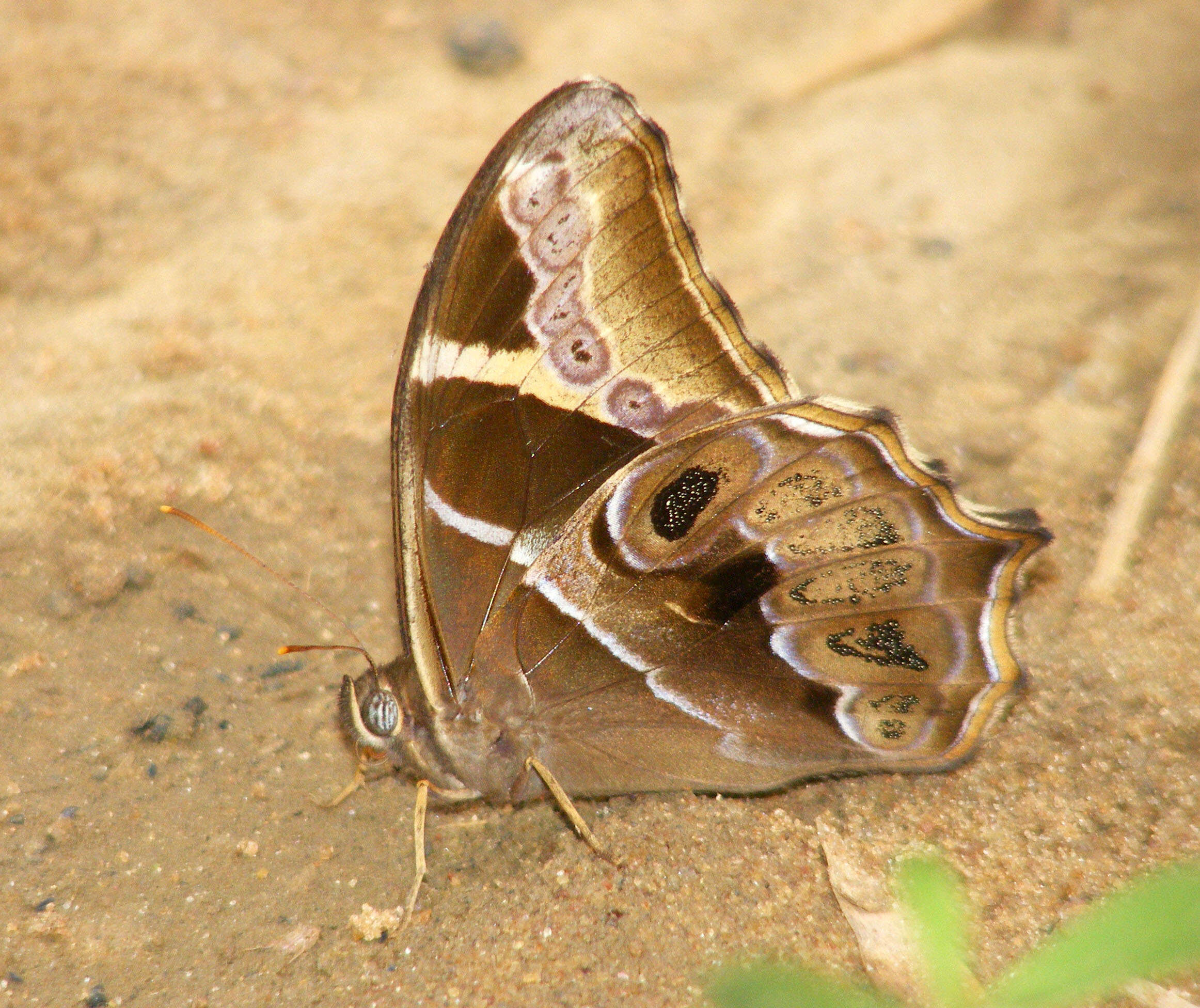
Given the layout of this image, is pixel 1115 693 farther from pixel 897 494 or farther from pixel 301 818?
pixel 301 818

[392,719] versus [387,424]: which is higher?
[387,424]

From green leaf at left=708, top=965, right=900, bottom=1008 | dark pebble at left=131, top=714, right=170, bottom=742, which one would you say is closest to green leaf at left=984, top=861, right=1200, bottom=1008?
green leaf at left=708, top=965, right=900, bottom=1008

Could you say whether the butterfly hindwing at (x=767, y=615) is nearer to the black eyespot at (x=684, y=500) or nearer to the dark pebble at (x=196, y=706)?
the black eyespot at (x=684, y=500)

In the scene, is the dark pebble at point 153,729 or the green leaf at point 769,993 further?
the dark pebble at point 153,729

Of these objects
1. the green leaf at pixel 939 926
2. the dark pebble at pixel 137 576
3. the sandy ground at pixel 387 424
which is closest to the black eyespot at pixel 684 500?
the sandy ground at pixel 387 424

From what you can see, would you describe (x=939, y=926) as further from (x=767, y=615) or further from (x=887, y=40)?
(x=887, y=40)

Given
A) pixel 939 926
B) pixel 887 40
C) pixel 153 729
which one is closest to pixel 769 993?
pixel 939 926

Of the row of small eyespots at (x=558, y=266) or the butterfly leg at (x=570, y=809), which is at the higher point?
the row of small eyespots at (x=558, y=266)
